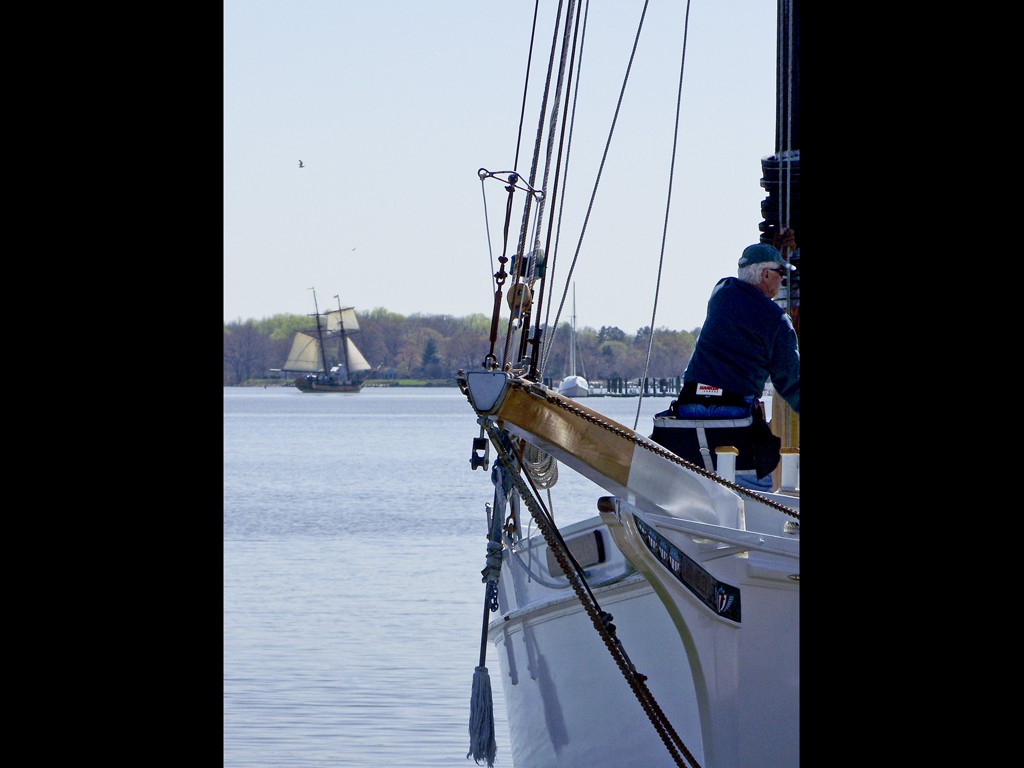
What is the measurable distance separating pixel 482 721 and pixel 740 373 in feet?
6.37

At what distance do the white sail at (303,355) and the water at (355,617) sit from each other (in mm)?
67613

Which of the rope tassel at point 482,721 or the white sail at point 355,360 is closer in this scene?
the rope tassel at point 482,721

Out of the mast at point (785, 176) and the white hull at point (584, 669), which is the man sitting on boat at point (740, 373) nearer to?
the white hull at point (584, 669)

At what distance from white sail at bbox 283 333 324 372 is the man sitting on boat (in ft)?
333

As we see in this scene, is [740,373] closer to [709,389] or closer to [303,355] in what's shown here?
[709,389]

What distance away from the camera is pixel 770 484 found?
23.2 feet

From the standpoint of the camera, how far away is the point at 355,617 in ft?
49.8

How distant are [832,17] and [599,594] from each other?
4290mm

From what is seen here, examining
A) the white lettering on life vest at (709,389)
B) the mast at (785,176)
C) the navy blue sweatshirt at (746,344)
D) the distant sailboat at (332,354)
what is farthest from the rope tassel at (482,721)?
the distant sailboat at (332,354)

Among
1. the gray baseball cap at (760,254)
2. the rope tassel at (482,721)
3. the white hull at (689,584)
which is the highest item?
the gray baseball cap at (760,254)

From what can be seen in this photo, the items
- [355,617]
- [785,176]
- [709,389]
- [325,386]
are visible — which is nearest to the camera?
[709,389]

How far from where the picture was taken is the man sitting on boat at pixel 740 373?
640 cm

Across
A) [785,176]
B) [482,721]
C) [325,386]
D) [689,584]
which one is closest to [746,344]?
[689,584]
